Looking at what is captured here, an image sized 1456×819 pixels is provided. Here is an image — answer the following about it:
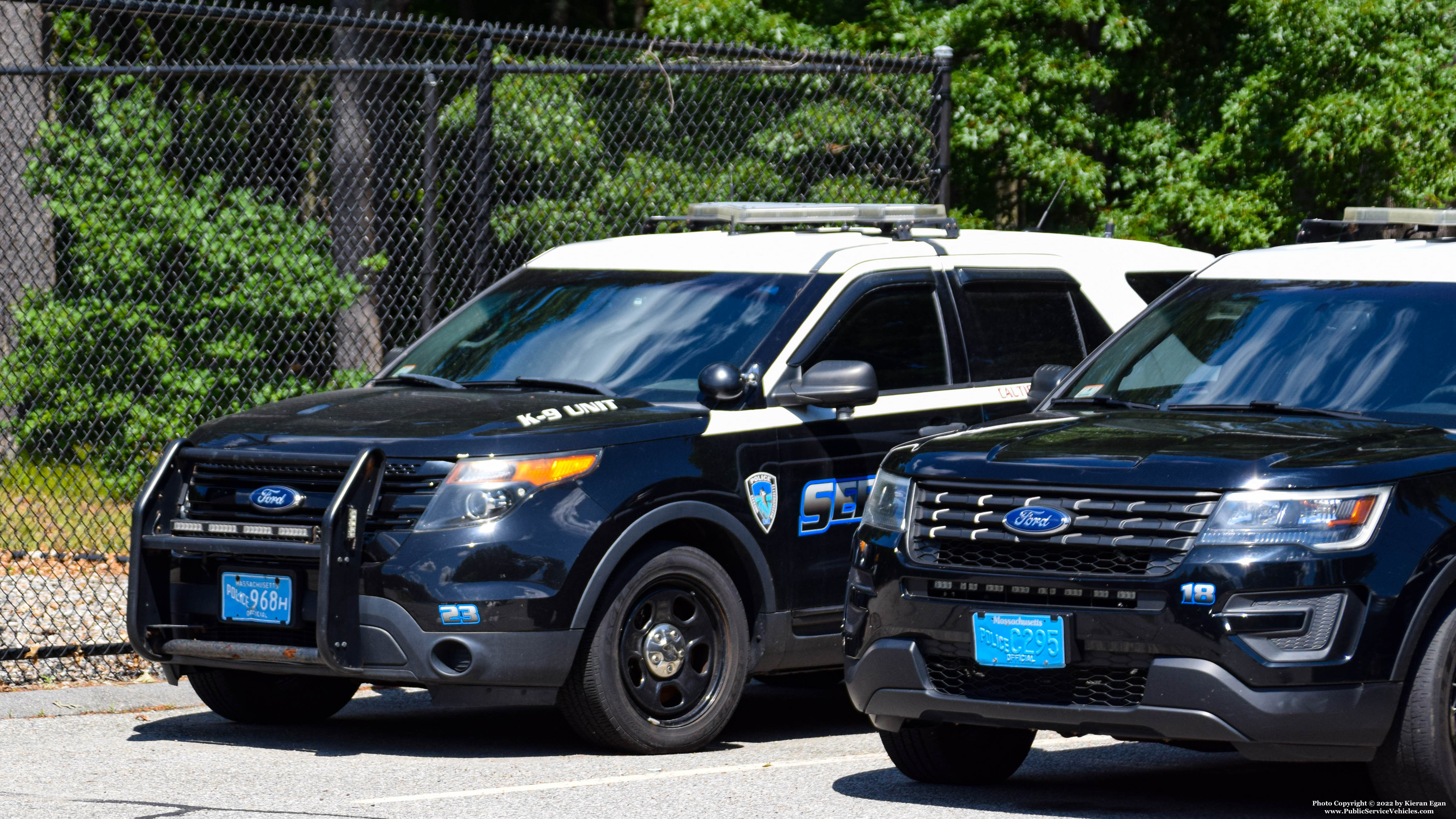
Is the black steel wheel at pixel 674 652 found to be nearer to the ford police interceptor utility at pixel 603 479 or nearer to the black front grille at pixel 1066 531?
the ford police interceptor utility at pixel 603 479

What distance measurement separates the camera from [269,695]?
26.3ft

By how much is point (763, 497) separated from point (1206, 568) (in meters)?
2.44

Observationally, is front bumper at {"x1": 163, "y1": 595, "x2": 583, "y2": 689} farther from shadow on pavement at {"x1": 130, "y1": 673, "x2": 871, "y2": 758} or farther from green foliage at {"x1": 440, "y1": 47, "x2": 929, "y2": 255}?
green foliage at {"x1": 440, "y1": 47, "x2": 929, "y2": 255}

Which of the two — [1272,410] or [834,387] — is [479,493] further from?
[1272,410]

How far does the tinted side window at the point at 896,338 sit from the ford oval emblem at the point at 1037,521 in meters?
2.19

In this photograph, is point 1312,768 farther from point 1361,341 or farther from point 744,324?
point 744,324

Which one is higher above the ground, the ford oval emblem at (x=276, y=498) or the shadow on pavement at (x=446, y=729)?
the ford oval emblem at (x=276, y=498)

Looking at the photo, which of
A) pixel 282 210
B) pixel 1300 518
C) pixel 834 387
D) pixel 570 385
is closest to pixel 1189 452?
pixel 1300 518

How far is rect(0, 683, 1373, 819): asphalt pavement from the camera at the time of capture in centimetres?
620

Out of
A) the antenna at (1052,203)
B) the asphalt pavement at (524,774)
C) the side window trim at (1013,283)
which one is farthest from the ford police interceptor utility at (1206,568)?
the antenna at (1052,203)

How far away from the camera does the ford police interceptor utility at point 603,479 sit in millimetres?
6879

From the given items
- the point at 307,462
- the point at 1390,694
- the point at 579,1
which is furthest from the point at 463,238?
the point at 579,1

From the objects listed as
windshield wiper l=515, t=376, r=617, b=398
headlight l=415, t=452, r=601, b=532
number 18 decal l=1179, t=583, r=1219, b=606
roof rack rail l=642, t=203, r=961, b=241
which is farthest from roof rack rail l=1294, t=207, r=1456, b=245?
headlight l=415, t=452, r=601, b=532

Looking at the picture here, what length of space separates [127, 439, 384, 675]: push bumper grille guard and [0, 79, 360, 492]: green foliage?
5586 mm
